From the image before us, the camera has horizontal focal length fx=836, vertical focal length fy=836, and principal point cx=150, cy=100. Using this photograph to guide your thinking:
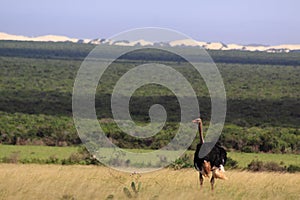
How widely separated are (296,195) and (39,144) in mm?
14206

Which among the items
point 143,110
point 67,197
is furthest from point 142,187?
point 143,110

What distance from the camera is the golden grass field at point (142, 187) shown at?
8.71m

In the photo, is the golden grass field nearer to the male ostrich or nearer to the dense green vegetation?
the male ostrich

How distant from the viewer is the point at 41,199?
8.48m

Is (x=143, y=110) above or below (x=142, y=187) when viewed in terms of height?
below

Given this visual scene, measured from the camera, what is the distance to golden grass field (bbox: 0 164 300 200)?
8.71 meters

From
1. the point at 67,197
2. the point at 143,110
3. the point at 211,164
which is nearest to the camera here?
the point at 67,197

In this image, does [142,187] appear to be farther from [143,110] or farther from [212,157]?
[143,110]

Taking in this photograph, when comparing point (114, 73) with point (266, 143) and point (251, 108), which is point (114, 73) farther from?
point (266, 143)

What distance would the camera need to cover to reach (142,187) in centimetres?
936

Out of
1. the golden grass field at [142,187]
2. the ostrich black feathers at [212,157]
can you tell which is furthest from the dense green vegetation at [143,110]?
the ostrich black feathers at [212,157]

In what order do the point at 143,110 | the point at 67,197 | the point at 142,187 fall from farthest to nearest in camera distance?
the point at 143,110, the point at 142,187, the point at 67,197

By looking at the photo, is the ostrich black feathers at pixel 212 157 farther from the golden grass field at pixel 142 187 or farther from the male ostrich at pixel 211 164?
the golden grass field at pixel 142 187

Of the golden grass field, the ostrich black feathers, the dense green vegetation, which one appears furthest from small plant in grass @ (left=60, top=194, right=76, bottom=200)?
the dense green vegetation
